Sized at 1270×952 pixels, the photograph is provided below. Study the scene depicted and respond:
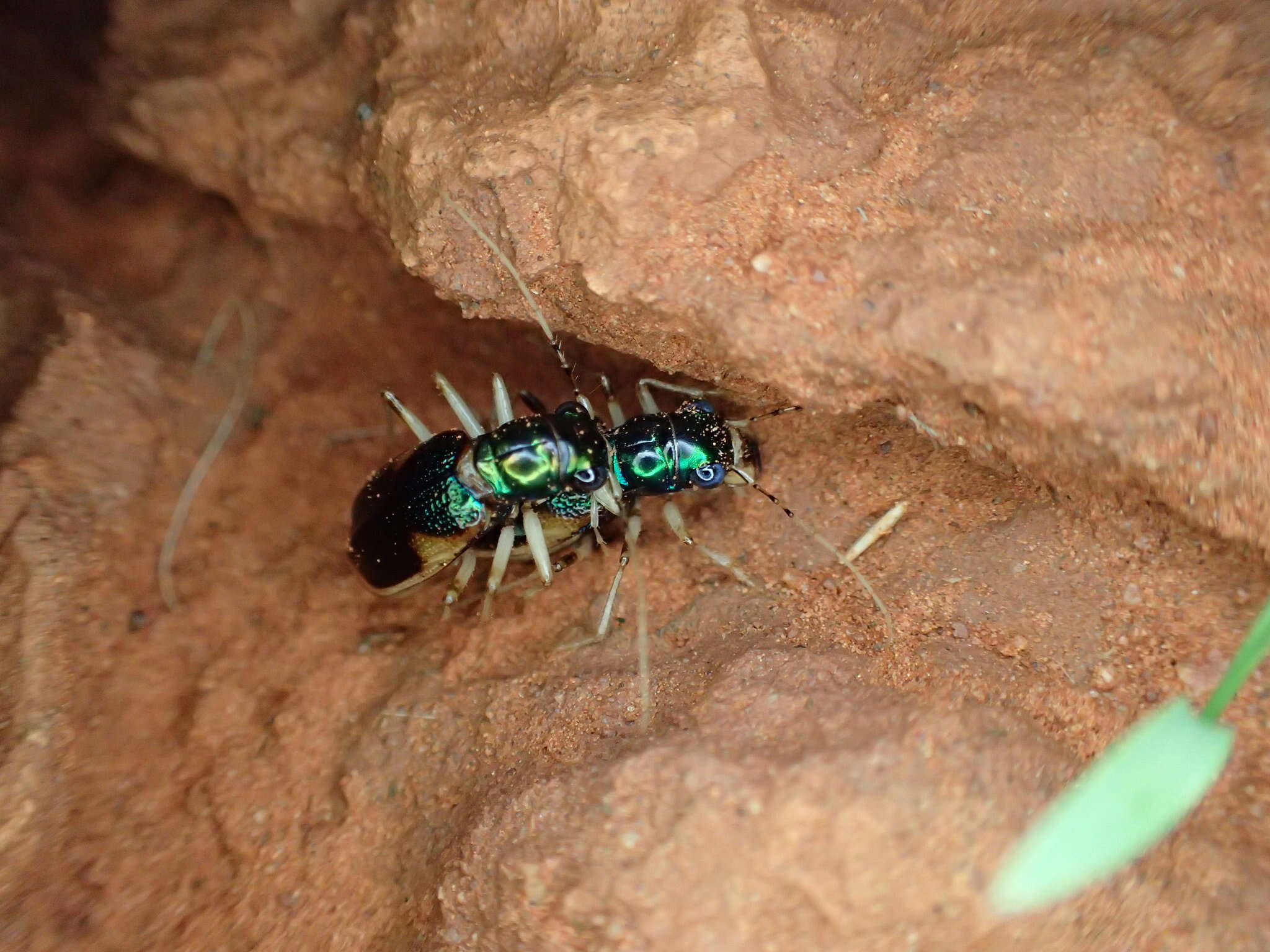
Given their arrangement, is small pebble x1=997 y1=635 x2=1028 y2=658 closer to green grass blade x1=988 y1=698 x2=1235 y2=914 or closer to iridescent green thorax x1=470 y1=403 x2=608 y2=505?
green grass blade x1=988 y1=698 x2=1235 y2=914

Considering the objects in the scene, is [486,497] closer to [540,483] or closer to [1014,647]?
[540,483]

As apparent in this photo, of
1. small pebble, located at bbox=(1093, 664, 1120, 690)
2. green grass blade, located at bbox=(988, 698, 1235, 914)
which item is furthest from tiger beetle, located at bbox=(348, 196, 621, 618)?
green grass blade, located at bbox=(988, 698, 1235, 914)

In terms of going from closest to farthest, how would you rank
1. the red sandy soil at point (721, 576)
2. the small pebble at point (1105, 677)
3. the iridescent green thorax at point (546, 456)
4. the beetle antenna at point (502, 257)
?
1. the red sandy soil at point (721, 576)
2. the small pebble at point (1105, 677)
3. the beetle antenna at point (502, 257)
4. the iridescent green thorax at point (546, 456)

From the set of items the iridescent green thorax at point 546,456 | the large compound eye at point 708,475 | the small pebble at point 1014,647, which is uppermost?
the iridescent green thorax at point 546,456

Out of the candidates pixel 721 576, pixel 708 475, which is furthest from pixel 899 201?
pixel 721 576

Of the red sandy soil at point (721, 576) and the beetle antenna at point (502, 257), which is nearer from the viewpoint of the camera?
the red sandy soil at point (721, 576)

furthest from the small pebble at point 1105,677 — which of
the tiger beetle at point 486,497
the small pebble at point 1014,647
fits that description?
the tiger beetle at point 486,497

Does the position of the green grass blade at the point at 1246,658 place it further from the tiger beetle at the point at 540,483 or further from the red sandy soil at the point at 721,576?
the tiger beetle at the point at 540,483
